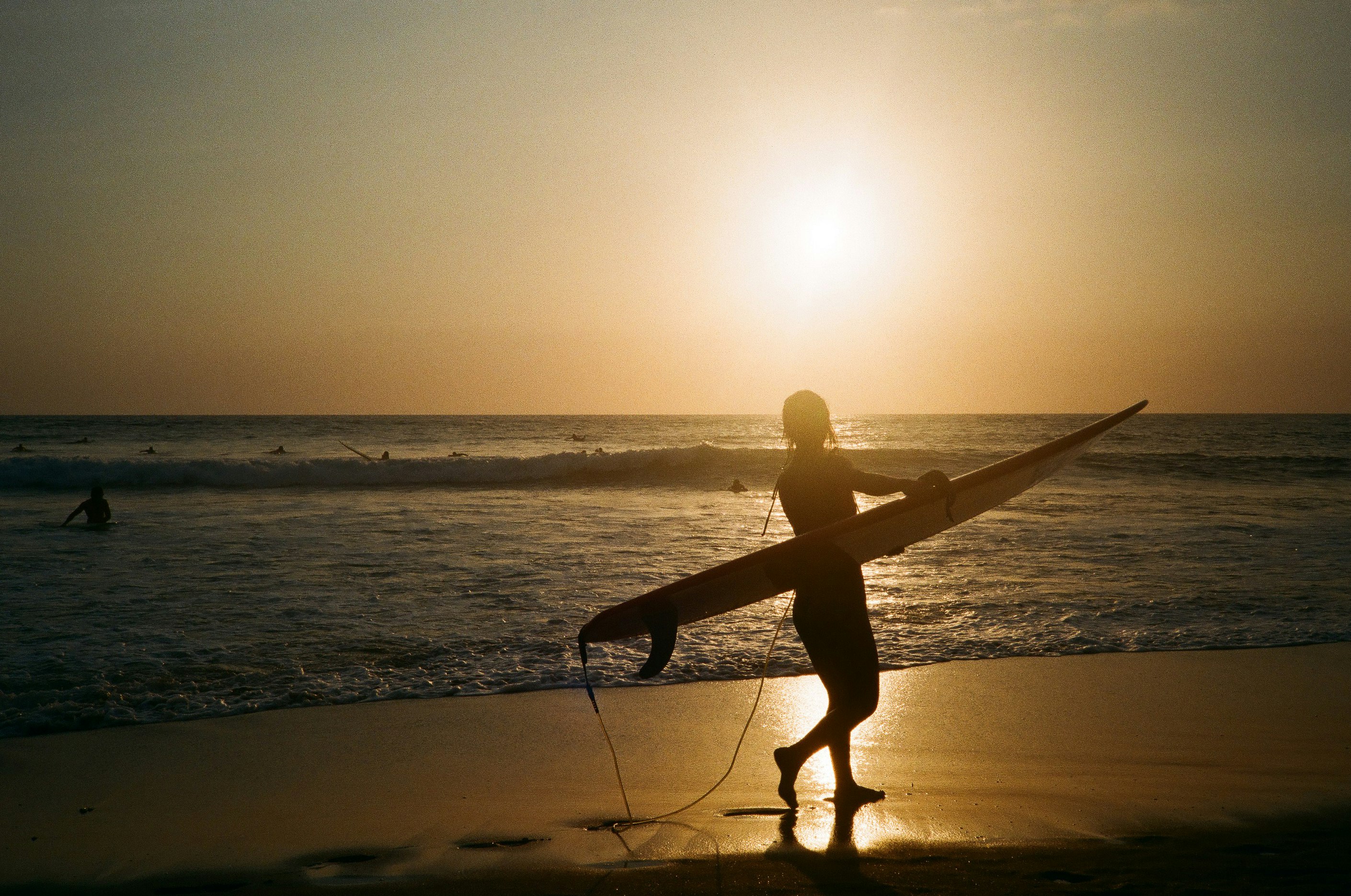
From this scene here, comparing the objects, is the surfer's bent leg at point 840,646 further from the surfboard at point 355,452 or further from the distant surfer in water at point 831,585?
the surfboard at point 355,452

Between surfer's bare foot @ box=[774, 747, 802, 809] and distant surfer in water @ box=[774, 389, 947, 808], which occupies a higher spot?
distant surfer in water @ box=[774, 389, 947, 808]

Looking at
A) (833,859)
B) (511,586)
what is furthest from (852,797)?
(511,586)

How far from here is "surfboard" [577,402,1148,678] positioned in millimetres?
3340

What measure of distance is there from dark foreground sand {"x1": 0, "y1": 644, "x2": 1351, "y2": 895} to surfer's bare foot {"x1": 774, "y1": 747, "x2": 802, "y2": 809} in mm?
91

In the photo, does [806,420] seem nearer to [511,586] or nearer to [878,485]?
[878,485]

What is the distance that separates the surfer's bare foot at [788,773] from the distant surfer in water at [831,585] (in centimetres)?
6

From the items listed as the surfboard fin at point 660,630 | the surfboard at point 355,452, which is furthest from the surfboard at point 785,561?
the surfboard at point 355,452

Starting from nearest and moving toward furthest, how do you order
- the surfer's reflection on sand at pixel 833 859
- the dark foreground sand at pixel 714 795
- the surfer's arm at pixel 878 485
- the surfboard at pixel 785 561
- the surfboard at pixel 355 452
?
the surfer's reflection on sand at pixel 833 859 → the dark foreground sand at pixel 714 795 → the surfer's arm at pixel 878 485 → the surfboard at pixel 785 561 → the surfboard at pixel 355 452

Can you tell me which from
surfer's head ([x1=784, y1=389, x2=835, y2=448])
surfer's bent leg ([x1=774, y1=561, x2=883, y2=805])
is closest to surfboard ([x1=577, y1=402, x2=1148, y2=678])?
surfer's bent leg ([x1=774, y1=561, x2=883, y2=805])

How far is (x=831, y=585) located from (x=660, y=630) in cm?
75

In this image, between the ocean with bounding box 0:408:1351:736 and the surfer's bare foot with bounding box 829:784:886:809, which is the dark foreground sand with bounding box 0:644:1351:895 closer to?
the surfer's bare foot with bounding box 829:784:886:809

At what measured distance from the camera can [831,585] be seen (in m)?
3.29

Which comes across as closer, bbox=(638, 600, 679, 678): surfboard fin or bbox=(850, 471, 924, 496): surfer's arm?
bbox=(850, 471, 924, 496): surfer's arm

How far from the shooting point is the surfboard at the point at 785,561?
3.34 metres
